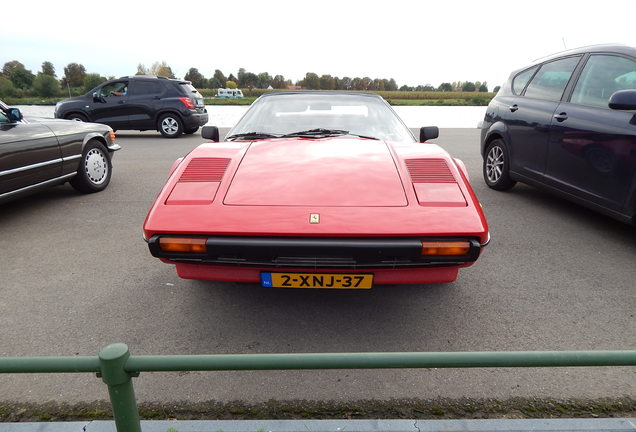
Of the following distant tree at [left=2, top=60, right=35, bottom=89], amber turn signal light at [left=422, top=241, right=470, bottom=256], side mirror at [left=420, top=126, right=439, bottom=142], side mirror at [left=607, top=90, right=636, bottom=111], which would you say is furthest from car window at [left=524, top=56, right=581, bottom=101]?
distant tree at [left=2, top=60, right=35, bottom=89]

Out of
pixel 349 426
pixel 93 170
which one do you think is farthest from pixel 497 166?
pixel 93 170

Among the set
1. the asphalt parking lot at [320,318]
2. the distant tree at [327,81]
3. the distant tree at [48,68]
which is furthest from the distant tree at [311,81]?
the asphalt parking lot at [320,318]

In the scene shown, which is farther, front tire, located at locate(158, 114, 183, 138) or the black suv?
front tire, located at locate(158, 114, 183, 138)

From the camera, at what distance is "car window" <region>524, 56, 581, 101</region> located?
4.19m

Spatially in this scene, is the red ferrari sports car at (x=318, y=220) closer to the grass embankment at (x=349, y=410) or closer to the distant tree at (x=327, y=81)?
the grass embankment at (x=349, y=410)

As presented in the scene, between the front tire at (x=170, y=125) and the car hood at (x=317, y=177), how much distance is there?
9.49 metres

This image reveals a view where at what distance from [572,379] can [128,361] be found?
6.49 feet

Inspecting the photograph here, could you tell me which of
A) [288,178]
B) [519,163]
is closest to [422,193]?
[288,178]

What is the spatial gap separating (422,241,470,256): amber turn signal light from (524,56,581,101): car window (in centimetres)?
316

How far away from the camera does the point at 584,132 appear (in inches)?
145

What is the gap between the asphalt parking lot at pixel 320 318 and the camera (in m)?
→ 1.90

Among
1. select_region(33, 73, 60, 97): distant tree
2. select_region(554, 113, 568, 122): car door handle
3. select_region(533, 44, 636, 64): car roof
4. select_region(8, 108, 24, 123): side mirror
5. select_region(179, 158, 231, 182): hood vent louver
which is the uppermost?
select_region(33, 73, 60, 97): distant tree

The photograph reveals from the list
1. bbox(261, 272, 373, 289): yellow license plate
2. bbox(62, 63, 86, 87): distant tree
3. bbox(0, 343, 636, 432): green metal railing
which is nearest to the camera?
bbox(0, 343, 636, 432): green metal railing

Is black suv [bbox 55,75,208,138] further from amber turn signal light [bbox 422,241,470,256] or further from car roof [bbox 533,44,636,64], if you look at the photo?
amber turn signal light [bbox 422,241,470,256]
